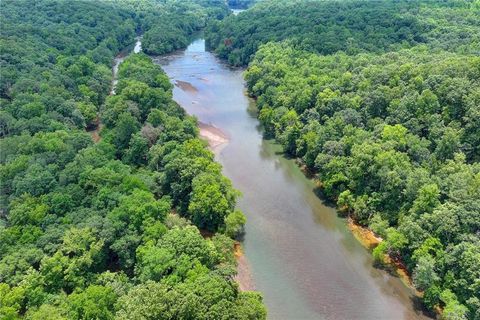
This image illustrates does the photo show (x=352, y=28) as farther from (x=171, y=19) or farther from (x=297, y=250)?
A: (x=297, y=250)

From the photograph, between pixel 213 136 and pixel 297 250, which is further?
pixel 213 136

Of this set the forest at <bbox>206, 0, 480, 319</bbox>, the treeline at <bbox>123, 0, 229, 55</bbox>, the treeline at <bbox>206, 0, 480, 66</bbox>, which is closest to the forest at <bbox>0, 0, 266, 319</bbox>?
the forest at <bbox>206, 0, 480, 319</bbox>

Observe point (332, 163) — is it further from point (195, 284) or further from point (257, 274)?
point (195, 284)

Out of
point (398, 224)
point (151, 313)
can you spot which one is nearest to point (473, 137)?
point (398, 224)

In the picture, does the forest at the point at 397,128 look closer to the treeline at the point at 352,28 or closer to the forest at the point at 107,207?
the treeline at the point at 352,28

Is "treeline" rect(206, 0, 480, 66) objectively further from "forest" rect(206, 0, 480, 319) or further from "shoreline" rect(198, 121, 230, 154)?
"shoreline" rect(198, 121, 230, 154)

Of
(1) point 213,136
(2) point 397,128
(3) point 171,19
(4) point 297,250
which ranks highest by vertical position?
(2) point 397,128

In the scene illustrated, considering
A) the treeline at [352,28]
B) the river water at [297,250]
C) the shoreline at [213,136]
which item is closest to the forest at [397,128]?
the treeline at [352,28]

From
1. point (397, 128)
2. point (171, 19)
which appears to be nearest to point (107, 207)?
point (397, 128)
